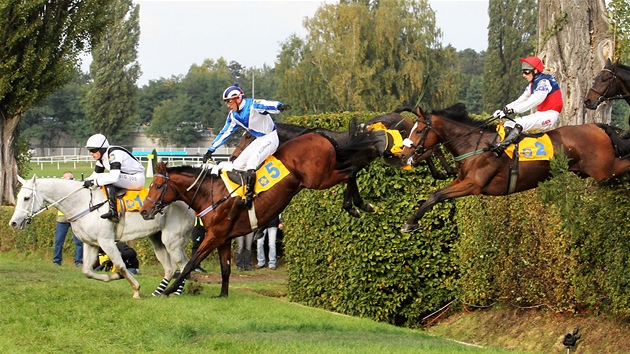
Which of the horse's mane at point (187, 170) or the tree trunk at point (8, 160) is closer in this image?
the horse's mane at point (187, 170)

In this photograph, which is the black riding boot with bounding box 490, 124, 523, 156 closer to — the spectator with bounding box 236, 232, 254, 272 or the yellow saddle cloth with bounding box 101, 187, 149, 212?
the yellow saddle cloth with bounding box 101, 187, 149, 212

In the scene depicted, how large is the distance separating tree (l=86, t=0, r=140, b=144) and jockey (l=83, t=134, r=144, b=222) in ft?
177

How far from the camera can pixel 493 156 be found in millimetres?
11156

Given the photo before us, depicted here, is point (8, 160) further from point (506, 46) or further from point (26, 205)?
point (506, 46)

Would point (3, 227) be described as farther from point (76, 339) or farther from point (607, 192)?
point (607, 192)

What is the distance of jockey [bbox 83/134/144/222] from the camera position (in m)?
13.4

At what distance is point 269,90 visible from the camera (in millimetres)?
98312

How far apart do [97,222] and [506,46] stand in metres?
49.8

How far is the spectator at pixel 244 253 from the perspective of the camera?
69.0ft

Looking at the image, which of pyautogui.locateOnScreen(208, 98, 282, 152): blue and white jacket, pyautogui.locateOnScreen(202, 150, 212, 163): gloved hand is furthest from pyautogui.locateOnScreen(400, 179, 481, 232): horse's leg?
pyautogui.locateOnScreen(202, 150, 212, 163): gloved hand

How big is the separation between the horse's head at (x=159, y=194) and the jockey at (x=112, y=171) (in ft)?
2.14

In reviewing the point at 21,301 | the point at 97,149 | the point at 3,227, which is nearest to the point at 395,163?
the point at 97,149

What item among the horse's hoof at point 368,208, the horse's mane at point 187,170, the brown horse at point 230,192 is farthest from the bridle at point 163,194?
the horse's hoof at point 368,208

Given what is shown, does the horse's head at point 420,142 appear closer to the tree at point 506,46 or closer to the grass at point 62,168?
the grass at point 62,168
